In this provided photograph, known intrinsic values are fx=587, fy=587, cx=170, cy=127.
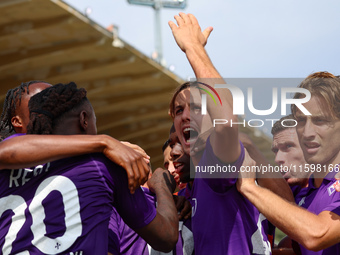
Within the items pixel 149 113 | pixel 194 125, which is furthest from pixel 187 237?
pixel 149 113

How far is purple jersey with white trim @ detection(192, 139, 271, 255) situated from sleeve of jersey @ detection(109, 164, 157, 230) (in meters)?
0.50

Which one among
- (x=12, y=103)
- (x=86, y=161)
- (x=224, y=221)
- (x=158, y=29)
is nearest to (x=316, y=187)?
(x=224, y=221)

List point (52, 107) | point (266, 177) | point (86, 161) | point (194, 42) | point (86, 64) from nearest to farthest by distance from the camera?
point (86, 161), point (52, 107), point (194, 42), point (266, 177), point (86, 64)

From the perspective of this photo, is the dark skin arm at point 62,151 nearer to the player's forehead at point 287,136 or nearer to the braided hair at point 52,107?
the braided hair at point 52,107

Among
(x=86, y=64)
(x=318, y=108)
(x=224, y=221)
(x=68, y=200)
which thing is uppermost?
(x=318, y=108)

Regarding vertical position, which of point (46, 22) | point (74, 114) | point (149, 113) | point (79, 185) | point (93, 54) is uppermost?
point (74, 114)

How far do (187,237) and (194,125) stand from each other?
→ 801 millimetres

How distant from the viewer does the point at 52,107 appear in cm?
318

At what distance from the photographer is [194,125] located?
421 centimetres

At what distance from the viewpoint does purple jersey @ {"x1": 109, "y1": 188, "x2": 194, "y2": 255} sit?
3.88m

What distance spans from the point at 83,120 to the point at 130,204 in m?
0.53

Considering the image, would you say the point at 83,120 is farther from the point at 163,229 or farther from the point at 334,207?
the point at 334,207

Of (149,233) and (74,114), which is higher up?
(74,114)

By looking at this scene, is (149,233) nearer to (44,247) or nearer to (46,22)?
(44,247)
